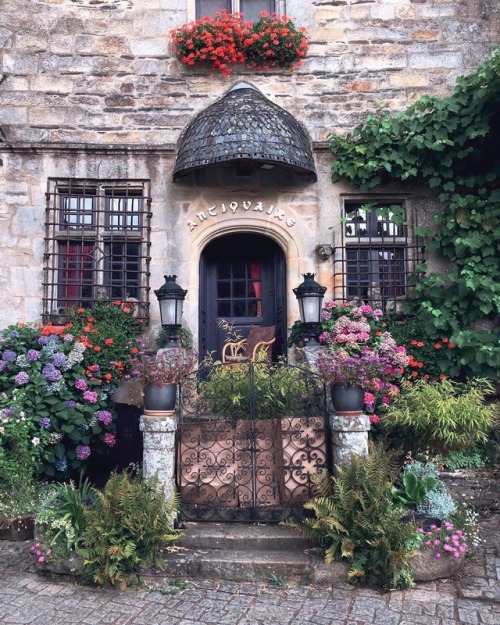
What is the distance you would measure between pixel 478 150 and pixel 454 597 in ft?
15.7

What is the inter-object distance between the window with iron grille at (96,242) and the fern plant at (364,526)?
3.39 m

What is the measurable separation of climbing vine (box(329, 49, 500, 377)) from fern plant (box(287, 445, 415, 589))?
251 centimetres

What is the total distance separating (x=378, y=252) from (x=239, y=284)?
1.77m

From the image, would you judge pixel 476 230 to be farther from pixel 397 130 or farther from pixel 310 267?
pixel 310 267

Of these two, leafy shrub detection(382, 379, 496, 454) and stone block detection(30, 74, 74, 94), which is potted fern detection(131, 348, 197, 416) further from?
stone block detection(30, 74, 74, 94)

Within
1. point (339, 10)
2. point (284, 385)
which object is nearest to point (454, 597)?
point (284, 385)

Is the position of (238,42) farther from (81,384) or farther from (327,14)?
(81,384)

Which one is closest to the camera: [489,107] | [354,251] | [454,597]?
[454,597]

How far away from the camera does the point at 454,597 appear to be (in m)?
3.53

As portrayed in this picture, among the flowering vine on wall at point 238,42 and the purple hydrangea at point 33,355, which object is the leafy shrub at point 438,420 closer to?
the purple hydrangea at point 33,355

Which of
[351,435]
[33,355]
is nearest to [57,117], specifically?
[33,355]

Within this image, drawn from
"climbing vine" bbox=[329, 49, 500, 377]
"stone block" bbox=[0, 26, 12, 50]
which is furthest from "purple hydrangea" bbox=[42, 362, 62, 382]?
"stone block" bbox=[0, 26, 12, 50]

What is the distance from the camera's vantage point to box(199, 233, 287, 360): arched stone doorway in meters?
6.99

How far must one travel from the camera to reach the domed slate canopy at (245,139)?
5.93m
